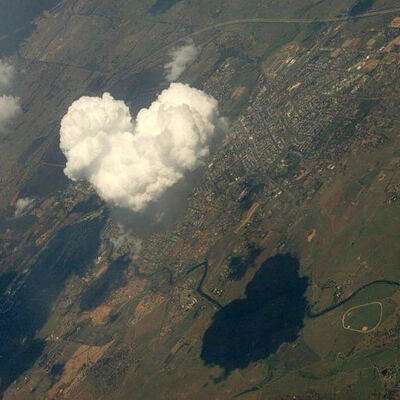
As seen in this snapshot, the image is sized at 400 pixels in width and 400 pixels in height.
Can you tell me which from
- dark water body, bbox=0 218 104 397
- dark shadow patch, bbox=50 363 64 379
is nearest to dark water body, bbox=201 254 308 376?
dark shadow patch, bbox=50 363 64 379

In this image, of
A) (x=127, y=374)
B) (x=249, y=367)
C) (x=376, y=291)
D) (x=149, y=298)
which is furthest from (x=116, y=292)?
(x=376, y=291)

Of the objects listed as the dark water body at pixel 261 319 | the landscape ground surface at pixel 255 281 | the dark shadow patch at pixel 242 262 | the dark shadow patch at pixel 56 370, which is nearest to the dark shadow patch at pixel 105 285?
the landscape ground surface at pixel 255 281

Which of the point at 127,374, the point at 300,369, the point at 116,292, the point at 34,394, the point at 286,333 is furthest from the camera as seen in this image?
the point at 116,292

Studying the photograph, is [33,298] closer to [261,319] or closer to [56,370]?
[56,370]

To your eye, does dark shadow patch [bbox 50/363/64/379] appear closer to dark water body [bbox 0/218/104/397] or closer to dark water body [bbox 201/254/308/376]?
dark water body [bbox 0/218/104/397]

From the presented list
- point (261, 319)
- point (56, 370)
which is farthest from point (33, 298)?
point (261, 319)

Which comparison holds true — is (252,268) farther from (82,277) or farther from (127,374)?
(82,277)
